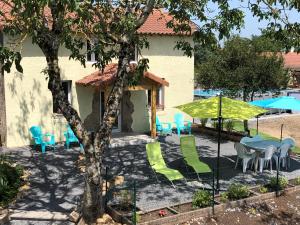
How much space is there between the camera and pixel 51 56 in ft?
31.2

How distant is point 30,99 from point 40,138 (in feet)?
6.25

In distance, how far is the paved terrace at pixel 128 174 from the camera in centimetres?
1207

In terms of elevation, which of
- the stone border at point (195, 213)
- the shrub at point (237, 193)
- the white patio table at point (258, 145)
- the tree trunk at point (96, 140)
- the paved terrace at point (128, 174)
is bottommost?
the paved terrace at point (128, 174)

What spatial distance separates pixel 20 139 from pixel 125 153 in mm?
4708

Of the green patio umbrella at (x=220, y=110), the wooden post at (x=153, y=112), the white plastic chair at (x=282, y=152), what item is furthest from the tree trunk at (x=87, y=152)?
the wooden post at (x=153, y=112)

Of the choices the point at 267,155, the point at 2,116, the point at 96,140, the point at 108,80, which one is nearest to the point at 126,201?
the point at 96,140

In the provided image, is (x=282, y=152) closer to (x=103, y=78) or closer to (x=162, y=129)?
(x=162, y=129)

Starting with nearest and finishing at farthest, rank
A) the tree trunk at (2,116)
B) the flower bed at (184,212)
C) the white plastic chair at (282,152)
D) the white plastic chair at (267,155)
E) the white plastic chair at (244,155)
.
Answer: the flower bed at (184,212) < the white plastic chair at (267,155) < the white plastic chair at (244,155) < the white plastic chair at (282,152) < the tree trunk at (2,116)

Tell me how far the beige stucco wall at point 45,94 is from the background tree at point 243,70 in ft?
20.4

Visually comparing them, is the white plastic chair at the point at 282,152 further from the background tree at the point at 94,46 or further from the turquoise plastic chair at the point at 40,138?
the turquoise plastic chair at the point at 40,138

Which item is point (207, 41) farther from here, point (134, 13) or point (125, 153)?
point (125, 153)

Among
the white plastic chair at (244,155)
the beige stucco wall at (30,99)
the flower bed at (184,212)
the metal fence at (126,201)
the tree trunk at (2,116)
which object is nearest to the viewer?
the metal fence at (126,201)

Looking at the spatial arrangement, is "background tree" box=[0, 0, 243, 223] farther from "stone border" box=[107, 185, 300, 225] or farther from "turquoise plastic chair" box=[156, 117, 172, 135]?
"turquoise plastic chair" box=[156, 117, 172, 135]

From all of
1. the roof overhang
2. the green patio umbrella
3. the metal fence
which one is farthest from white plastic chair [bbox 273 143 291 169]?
the roof overhang
